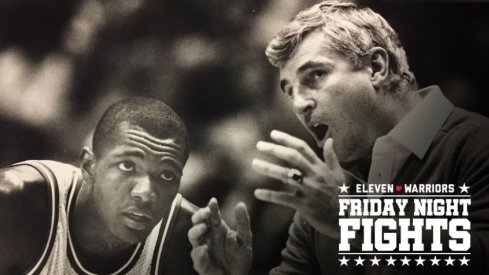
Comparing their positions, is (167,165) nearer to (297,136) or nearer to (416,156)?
(297,136)

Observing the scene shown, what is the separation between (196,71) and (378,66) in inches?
25.3

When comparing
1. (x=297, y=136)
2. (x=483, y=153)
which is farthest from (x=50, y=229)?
(x=483, y=153)

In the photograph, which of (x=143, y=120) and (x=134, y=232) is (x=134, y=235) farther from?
(x=143, y=120)

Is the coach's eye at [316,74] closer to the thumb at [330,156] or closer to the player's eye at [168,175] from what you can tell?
the thumb at [330,156]

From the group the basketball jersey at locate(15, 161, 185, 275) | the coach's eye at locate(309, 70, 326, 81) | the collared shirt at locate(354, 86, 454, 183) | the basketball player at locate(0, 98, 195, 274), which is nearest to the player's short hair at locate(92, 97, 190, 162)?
the basketball player at locate(0, 98, 195, 274)

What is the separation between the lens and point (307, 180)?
1.97 meters

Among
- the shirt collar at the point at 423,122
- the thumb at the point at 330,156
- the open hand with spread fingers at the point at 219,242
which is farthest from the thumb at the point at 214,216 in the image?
the shirt collar at the point at 423,122

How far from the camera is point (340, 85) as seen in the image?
200 cm

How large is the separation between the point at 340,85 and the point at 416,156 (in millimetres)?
360

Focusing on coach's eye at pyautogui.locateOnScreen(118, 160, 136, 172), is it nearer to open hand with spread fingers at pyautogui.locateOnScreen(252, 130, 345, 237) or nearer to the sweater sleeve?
open hand with spread fingers at pyautogui.locateOnScreen(252, 130, 345, 237)

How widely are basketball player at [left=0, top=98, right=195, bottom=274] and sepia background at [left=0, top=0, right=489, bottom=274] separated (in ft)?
0.17

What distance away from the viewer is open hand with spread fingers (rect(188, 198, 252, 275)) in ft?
6.48

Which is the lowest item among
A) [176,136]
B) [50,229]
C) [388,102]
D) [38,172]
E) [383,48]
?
[50,229]

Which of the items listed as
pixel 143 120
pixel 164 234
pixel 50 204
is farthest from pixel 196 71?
pixel 50 204
